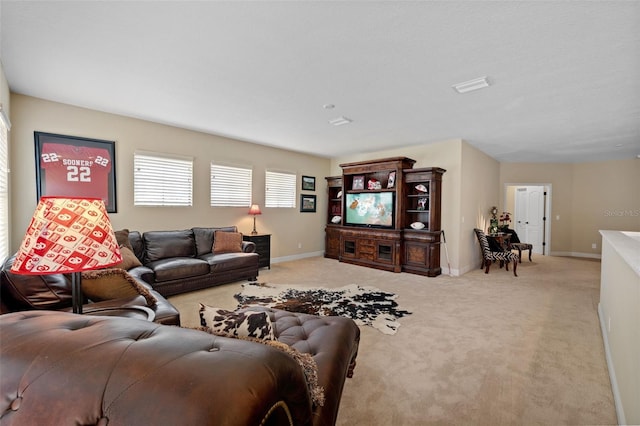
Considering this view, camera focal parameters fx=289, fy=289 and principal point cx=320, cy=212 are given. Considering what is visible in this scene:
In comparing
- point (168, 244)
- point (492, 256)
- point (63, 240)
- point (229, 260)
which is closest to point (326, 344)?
point (63, 240)

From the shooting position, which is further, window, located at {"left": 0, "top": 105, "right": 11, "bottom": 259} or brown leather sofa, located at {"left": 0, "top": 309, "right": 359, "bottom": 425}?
window, located at {"left": 0, "top": 105, "right": 11, "bottom": 259}

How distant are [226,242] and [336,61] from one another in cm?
338

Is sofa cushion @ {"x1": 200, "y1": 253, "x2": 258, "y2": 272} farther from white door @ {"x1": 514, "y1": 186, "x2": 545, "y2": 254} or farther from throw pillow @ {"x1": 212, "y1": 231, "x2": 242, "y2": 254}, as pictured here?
white door @ {"x1": 514, "y1": 186, "x2": 545, "y2": 254}

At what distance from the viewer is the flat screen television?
5.94m

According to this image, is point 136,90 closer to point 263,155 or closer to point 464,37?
point 263,155

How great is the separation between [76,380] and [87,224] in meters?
0.87

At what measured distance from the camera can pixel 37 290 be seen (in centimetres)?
174

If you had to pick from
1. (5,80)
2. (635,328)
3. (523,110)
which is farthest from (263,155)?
(635,328)

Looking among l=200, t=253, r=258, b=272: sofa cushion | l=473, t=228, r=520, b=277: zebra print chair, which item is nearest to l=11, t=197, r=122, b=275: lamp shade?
l=200, t=253, r=258, b=272: sofa cushion

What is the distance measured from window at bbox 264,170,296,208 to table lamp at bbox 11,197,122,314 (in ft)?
16.1

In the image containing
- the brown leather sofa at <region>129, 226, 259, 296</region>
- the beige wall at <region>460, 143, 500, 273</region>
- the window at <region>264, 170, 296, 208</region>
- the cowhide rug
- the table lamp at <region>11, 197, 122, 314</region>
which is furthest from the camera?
the window at <region>264, 170, 296, 208</region>

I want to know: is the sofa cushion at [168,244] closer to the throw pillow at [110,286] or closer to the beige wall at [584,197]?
the throw pillow at [110,286]

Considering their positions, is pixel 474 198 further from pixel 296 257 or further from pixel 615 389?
pixel 615 389

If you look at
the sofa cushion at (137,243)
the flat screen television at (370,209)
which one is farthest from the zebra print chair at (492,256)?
the sofa cushion at (137,243)
